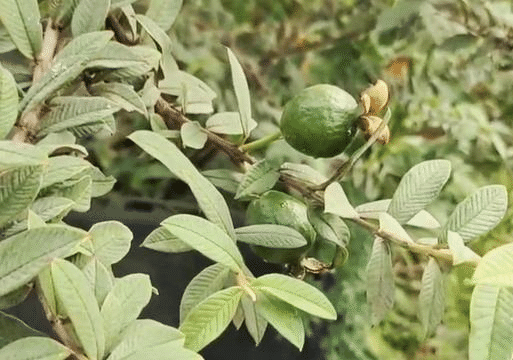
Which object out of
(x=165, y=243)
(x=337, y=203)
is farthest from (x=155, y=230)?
(x=337, y=203)

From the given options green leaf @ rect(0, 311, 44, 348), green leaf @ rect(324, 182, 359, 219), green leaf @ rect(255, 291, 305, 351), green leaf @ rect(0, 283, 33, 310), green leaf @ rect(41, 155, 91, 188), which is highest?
green leaf @ rect(41, 155, 91, 188)

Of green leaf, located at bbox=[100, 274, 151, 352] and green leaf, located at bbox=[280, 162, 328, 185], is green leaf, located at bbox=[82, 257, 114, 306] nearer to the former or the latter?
green leaf, located at bbox=[100, 274, 151, 352]

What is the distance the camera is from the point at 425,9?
788 millimetres

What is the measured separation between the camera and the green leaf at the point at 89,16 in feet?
1.37

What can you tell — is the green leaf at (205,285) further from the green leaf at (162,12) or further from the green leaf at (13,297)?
the green leaf at (162,12)

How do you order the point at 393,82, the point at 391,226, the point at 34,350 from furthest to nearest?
the point at 393,82
the point at 391,226
the point at 34,350

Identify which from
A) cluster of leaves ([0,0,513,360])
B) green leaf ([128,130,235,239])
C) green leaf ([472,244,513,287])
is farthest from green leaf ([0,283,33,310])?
green leaf ([472,244,513,287])

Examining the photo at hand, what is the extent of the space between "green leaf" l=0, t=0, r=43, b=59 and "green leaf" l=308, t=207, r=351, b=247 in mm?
205

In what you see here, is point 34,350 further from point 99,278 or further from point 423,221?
point 423,221

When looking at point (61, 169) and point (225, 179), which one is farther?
point (225, 179)

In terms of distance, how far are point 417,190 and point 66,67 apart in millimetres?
222

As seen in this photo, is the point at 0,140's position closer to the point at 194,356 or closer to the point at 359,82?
the point at 194,356

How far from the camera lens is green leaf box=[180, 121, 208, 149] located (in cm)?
48

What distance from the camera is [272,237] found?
16.1 inches
